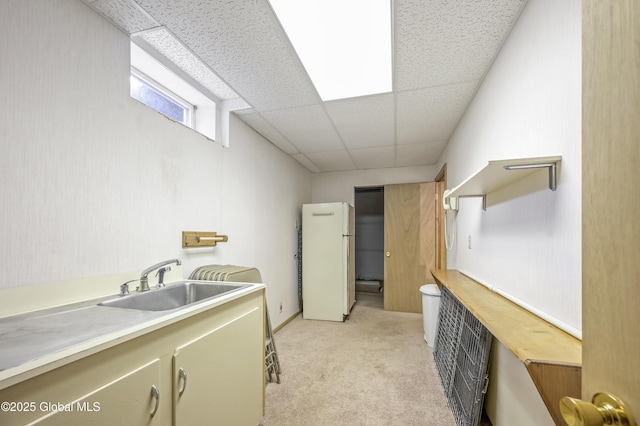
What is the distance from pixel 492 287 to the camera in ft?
5.62

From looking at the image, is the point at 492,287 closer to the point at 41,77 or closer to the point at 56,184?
the point at 56,184

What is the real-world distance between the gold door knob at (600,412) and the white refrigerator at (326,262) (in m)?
3.30

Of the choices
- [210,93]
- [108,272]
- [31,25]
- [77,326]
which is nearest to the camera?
[77,326]

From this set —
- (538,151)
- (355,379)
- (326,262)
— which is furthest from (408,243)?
(538,151)

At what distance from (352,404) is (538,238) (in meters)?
1.62

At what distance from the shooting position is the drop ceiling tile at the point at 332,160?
12.4 feet

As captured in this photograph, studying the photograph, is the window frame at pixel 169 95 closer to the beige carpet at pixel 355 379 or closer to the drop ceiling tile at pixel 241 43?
the drop ceiling tile at pixel 241 43

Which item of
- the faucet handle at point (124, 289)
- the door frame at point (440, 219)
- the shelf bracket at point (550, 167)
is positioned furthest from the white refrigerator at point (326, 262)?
the shelf bracket at point (550, 167)

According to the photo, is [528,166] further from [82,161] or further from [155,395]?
[82,161]

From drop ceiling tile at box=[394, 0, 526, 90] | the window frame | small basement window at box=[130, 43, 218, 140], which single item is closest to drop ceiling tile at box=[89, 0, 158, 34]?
small basement window at box=[130, 43, 218, 140]

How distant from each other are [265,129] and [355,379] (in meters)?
2.55

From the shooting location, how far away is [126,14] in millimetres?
1387

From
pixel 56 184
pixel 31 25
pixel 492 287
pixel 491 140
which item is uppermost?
pixel 31 25

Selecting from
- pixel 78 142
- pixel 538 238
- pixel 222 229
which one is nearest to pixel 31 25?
pixel 78 142
